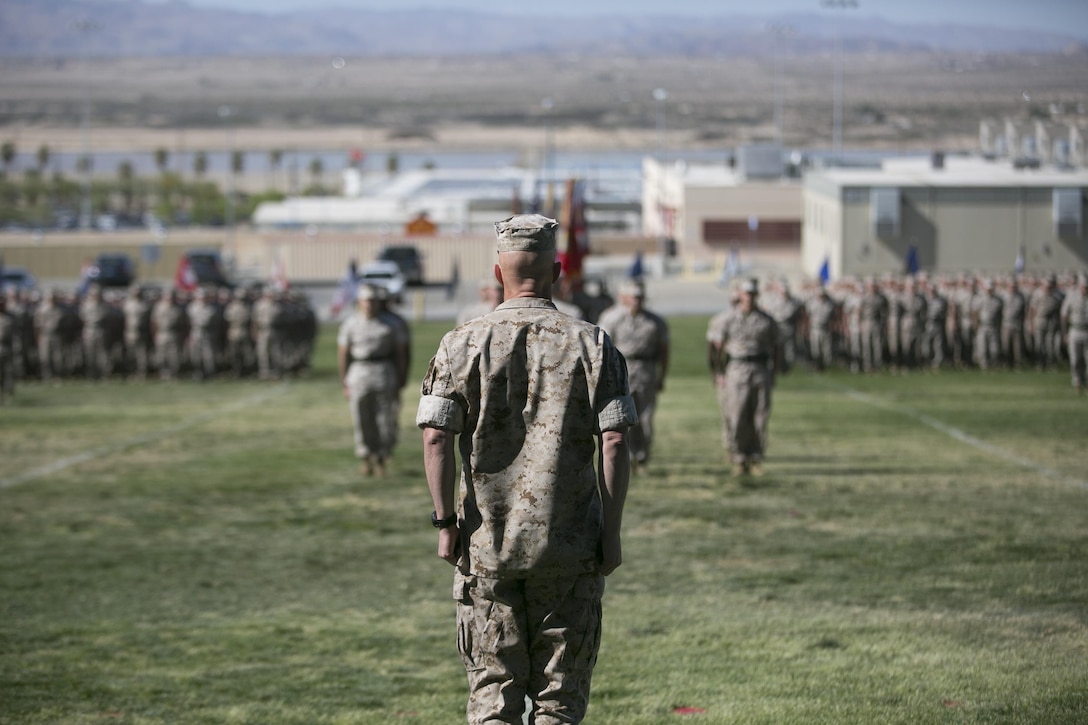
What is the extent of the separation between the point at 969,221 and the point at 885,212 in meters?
2.12

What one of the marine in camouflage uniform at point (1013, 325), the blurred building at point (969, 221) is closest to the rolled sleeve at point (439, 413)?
the marine in camouflage uniform at point (1013, 325)

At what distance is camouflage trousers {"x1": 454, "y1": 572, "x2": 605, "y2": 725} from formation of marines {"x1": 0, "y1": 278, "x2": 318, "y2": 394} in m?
24.6

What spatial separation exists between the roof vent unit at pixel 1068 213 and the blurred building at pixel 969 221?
2cm

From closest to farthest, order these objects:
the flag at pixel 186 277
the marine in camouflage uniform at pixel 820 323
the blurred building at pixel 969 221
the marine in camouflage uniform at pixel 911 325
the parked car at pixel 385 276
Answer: the marine in camouflage uniform at pixel 911 325
the marine in camouflage uniform at pixel 820 323
the blurred building at pixel 969 221
the parked car at pixel 385 276
the flag at pixel 186 277

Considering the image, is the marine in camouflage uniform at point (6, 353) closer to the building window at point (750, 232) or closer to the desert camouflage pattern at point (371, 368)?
the desert camouflage pattern at point (371, 368)

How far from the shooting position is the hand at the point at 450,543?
19.1 ft

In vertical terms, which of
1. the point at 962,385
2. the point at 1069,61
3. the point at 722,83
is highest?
the point at 722,83

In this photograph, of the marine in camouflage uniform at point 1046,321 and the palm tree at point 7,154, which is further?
the palm tree at point 7,154

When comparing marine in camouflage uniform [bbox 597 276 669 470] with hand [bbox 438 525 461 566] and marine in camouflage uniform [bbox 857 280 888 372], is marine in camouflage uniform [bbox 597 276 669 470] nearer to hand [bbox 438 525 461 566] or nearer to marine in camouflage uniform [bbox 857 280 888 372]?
hand [bbox 438 525 461 566]

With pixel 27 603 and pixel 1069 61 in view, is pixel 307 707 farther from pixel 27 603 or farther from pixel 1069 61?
pixel 1069 61

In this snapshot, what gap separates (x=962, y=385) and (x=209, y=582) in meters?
18.8

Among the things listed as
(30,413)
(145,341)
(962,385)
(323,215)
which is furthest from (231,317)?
(323,215)

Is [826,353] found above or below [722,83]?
below

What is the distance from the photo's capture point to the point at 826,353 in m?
31.0
